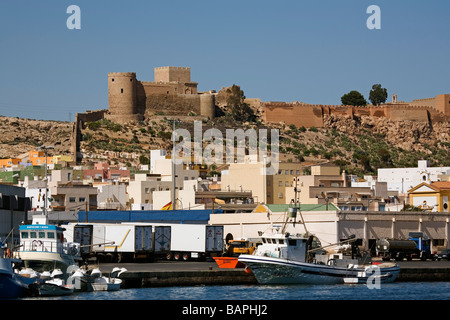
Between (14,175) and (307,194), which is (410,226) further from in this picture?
(14,175)

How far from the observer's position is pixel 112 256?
4366 centimetres

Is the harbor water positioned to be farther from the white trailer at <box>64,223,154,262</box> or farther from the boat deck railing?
the white trailer at <box>64,223,154,262</box>

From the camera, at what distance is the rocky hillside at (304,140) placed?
11631 centimetres

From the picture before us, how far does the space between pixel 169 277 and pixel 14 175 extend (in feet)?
187

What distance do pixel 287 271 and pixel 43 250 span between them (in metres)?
9.48

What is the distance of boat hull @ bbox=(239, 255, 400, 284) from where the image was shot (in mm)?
34219

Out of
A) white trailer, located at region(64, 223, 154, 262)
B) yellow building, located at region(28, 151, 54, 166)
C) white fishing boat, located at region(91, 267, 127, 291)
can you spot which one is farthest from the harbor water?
yellow building, located at region(28, 151, 54, 166)

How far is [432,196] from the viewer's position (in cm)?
6612

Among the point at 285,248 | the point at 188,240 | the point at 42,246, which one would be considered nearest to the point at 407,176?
the point at 188,240

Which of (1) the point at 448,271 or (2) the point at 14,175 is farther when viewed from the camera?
(2) the point at 14,175

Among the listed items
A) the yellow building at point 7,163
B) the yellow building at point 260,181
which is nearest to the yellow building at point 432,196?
the yellow building at point 260,181

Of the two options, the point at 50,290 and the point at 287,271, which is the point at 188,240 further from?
the point at 50,290

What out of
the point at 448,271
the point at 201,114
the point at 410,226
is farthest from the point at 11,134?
the point at 448,271

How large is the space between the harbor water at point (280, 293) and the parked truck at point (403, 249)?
11333mm
